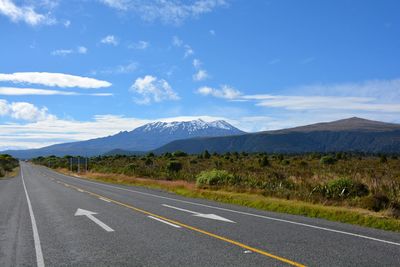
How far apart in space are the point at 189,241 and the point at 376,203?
8.16 metres

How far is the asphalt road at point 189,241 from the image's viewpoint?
7.99 metres

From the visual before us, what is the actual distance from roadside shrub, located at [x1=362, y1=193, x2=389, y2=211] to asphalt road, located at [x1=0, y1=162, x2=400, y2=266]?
267 centimetres

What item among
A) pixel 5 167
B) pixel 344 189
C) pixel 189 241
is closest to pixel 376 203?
pixel 344 189

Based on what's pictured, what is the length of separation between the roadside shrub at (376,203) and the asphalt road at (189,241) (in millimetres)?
2669

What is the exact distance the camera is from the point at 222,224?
40.8ft

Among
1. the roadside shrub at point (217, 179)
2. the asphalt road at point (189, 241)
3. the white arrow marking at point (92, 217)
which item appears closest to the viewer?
the asphalt road at point (189, 241)

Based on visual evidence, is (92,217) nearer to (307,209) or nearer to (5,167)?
(307,209)

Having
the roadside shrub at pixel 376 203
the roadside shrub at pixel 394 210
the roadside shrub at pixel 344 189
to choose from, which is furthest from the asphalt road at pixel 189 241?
the roadside shrub at pixel 344 189

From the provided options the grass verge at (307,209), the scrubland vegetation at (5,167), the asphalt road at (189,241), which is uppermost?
the scrubland vegetation at (5,167)

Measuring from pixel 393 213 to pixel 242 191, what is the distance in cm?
1045

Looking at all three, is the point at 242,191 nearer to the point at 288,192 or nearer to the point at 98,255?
the point at 288,192

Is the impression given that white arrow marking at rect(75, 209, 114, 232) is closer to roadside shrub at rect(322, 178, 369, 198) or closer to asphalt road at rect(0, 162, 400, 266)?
asphalt road at rect(0, 162, 400, 266)

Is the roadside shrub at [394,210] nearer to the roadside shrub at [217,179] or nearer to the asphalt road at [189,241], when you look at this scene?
the asphalt road at [189,241]

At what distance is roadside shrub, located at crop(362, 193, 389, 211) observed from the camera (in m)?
15.0
